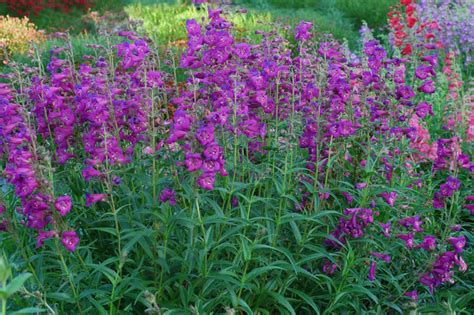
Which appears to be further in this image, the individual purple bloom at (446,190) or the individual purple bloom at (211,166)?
the individual purple bloom at (446,190)

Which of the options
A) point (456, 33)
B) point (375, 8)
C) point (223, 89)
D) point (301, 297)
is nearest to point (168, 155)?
point (223, 89)

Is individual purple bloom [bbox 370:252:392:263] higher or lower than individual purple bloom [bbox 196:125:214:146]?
lower

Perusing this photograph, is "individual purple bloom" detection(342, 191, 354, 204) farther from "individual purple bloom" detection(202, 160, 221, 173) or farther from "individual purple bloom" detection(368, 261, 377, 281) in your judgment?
"individual purple bloom" detection(202, 160, 221, 173)

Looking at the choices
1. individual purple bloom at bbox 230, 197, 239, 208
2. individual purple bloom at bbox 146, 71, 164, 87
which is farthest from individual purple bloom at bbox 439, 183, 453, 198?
individual purple bloom at bbox 146, 71, 164, 87

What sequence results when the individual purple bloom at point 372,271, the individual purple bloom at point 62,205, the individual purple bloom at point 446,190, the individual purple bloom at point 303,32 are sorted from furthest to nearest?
1. the individual purple bloom at point 303,32
2. the individual purple bloom at point 446,190
3. the individual purple bloom at point 372,271
4. the individual purple bloom at point 62,205

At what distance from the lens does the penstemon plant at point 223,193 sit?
3139 mm

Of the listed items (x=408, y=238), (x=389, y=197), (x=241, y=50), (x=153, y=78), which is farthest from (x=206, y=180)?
(x=408, y=238)

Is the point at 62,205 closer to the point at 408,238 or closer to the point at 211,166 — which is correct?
the point at 211,166

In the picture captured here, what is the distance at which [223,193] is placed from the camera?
3.34 metres

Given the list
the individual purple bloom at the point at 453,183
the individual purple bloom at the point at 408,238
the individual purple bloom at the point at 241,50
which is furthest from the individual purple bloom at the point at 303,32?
the individual purple bloom at the point at 408,238

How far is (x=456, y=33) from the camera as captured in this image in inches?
407

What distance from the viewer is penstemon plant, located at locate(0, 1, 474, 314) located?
314 centimetres

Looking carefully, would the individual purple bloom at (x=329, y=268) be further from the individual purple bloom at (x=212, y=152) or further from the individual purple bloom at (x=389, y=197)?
the individual purple bloom at (x=212, y=152)

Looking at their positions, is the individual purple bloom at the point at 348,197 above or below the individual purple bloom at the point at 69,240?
below
